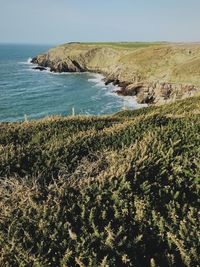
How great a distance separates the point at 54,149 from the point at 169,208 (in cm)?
542

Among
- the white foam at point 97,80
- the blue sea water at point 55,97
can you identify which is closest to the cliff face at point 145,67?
the white foam at point 97,80

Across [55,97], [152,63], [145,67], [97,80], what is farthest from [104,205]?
[97,80]

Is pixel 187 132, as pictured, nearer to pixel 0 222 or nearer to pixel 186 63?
pixel 0 222

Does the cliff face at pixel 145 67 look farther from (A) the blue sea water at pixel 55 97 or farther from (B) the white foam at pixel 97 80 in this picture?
(A) the blue sea water at pixel 55 97

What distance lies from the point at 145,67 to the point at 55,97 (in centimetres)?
2659

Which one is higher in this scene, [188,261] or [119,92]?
[188,261]

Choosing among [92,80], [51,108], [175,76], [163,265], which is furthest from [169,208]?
[92,80]

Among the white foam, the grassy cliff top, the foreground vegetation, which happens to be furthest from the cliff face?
the foreground vegetation

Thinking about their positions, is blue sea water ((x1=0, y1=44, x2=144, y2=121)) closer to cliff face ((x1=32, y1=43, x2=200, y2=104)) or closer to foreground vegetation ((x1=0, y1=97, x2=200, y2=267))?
cliff face ((x1=32, y1=43, x2=200, y2=104))

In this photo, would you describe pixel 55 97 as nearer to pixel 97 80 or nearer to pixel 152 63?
pixel 97 80

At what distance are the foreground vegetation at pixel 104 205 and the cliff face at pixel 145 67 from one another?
34.6 m

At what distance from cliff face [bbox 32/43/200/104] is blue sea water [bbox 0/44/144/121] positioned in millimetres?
4322

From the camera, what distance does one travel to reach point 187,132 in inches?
558

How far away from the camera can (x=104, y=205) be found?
8.63 m
